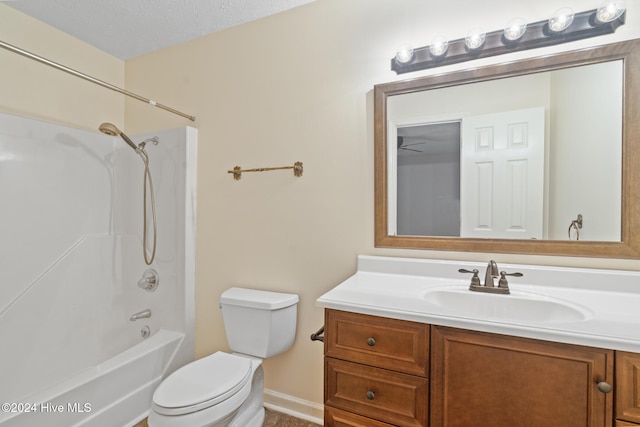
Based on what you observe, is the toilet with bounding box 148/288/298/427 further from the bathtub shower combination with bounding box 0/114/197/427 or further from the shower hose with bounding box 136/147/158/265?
the shower hose with bounding box 136/147/158/265

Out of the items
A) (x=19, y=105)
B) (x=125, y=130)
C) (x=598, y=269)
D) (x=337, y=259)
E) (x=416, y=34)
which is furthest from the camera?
(x=125, y=130)

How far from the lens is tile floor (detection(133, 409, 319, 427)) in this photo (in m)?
1.73

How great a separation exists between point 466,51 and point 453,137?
15.2 inches

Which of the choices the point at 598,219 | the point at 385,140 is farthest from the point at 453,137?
the point at 598,219

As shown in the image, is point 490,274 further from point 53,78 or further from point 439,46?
point 53,78

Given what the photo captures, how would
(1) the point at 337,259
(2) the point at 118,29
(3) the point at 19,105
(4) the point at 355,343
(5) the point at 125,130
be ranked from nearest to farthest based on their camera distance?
(4) the point at 355,343 < (1) the point at 337,259 < (3) the point at 19,105 < (2) the point at 118,29 < (5) the point at 125,130

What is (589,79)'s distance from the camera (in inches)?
49.5

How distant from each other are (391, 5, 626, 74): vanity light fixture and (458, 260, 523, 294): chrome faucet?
3.10ft

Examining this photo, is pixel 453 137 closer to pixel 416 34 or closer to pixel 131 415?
pixel 416 34

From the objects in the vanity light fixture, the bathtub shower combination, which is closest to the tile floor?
the bathtub shower combination

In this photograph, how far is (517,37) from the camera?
4.30ft

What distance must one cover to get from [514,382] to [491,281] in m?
0.45

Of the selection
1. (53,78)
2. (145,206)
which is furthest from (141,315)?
(53,78)

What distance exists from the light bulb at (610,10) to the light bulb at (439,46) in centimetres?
55
